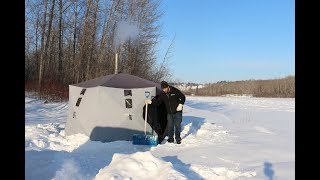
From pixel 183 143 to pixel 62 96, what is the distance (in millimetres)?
16887

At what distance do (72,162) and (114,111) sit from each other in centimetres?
394

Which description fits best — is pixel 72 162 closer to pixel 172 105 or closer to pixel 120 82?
pixel 172 105

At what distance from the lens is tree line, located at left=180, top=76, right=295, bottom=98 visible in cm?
5122

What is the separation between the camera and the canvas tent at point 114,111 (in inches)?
437

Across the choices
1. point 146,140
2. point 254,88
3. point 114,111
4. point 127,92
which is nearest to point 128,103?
point 127,92

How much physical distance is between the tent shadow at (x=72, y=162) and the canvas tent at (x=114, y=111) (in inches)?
43.6

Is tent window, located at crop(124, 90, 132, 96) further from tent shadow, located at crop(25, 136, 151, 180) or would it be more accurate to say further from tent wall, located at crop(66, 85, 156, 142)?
tent shadow, located at crop(25, 136, 151, 180)

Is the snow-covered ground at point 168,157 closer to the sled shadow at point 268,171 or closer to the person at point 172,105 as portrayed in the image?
the sled shadow at point 268,171

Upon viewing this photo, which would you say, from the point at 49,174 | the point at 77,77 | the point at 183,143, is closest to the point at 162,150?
the point at 183,143

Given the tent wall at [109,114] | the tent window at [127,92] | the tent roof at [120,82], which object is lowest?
the tent wall at [109,114]

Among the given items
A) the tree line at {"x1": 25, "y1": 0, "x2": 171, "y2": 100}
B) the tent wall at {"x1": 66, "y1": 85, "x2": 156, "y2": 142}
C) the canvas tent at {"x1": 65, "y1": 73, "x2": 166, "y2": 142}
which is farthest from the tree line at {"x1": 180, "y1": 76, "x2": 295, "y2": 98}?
the tent wall at {"x1": 66, "y1": 85, "x2": 156, "y2": 142}

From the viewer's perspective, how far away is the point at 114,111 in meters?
11.2

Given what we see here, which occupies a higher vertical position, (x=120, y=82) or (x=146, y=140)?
(x=120, y=82)

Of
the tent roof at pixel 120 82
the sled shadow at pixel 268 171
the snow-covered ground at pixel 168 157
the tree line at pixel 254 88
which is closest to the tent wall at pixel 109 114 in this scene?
the tent roof at pixel 120 82
